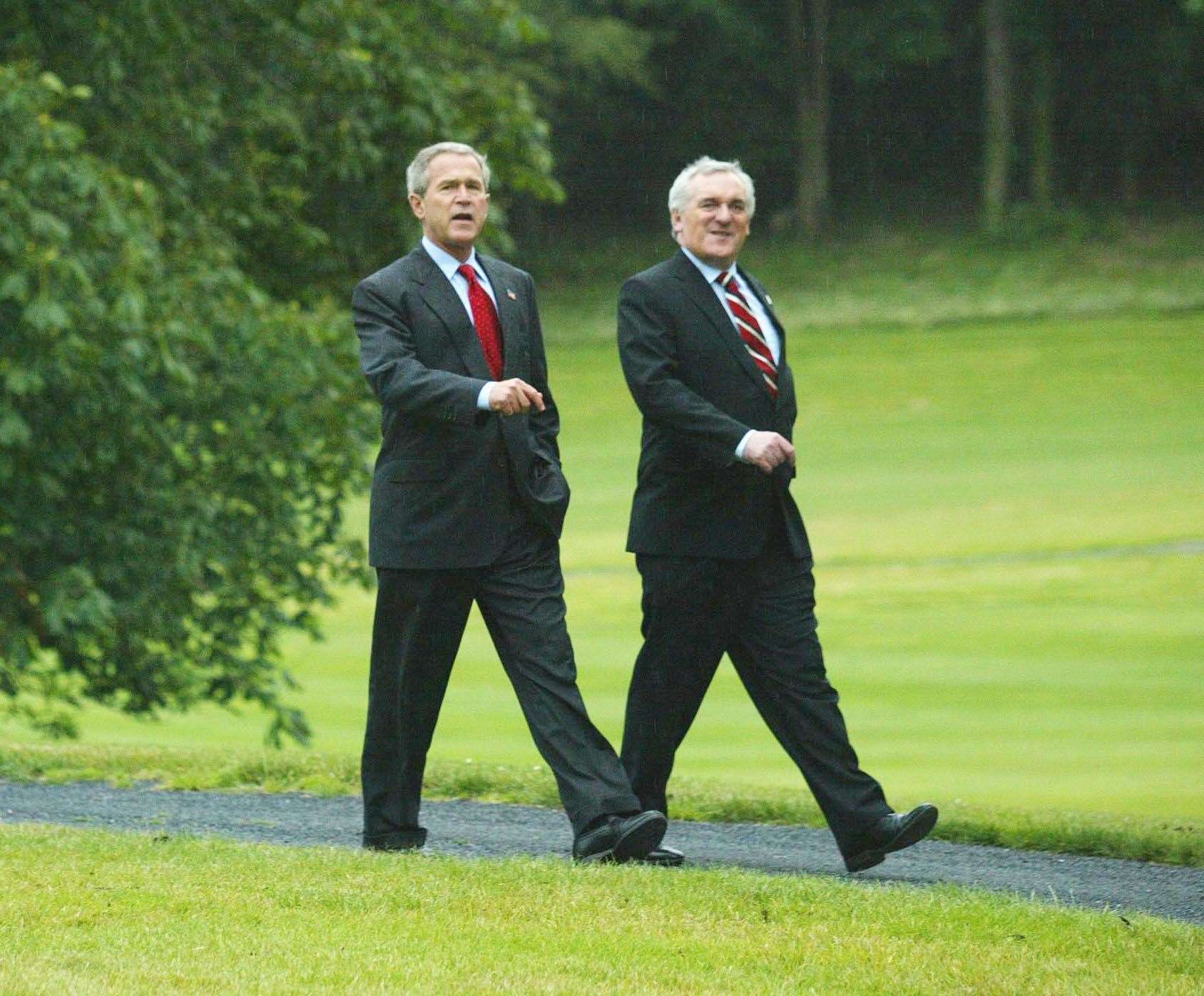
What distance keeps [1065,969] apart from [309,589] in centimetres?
881

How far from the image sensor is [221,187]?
13789 millimetres

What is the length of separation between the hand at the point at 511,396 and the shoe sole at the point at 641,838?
3.94ft

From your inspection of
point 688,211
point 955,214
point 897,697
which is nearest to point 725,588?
point 688,211

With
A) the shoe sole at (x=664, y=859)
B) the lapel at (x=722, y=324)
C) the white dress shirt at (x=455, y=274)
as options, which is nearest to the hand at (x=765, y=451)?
the lapel at (x=722, y=324)

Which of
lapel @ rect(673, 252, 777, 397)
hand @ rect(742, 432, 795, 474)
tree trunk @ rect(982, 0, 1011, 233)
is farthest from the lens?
tree trunk @ rect(982, 0, 1011, 233)

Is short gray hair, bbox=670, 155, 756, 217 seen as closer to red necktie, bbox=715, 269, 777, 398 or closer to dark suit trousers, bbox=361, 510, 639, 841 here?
red necktie, bbox=715, 269, 777, 398

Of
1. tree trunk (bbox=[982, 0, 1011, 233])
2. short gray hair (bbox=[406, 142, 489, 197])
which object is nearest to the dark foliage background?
short gray hair (bbox=[406, 142, 489, 197])

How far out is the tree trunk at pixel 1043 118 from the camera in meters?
53.3

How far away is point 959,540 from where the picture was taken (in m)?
23.2

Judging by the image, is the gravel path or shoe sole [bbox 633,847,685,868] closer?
shoe sole [bbox 633,847,685,868]

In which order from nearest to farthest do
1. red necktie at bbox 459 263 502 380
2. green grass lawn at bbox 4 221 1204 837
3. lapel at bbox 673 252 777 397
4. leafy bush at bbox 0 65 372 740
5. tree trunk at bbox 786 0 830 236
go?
red necktie at bbox 459 263 502 380 → lapel at bbox 673 252 777 397 → leafy bush at bbox 0 65 372 740 → green grass lawn at bbox 4 221 1204 837 → tree trunk at bbox 786 0 830 236

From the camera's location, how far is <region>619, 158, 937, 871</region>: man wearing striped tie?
6246mm

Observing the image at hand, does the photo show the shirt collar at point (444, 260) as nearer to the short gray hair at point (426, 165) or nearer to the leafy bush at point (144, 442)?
the short gray hair at point (426, 165)

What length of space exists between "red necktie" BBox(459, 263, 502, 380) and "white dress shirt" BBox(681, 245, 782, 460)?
611 mm
